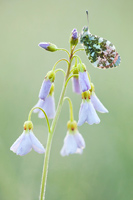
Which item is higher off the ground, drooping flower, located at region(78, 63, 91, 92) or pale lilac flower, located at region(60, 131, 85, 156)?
drooping flower, located at region(78, 63, 91, 92)

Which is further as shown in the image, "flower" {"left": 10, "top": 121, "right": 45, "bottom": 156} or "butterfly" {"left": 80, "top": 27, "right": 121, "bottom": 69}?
"butterfly" {"left": 80, "top": 27, "right": 121, "bottom": 69}

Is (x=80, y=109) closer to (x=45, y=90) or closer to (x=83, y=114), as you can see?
(x=83, y=114)

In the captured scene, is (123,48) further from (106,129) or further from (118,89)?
(106,129)

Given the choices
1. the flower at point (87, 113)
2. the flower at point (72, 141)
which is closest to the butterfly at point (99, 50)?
the flower at point (87, 113)

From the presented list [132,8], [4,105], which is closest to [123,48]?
[132,8]

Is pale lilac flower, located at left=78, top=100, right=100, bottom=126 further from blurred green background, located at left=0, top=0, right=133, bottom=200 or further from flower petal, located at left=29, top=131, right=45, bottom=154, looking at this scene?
blurred green background, located at left=0, top=0, right=133, bottom=200

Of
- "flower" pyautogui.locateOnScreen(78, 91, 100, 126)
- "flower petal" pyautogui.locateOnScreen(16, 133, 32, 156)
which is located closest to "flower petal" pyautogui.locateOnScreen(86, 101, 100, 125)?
"flower" pyautogui.locateOnScreen(78, 91, 100, 126)
